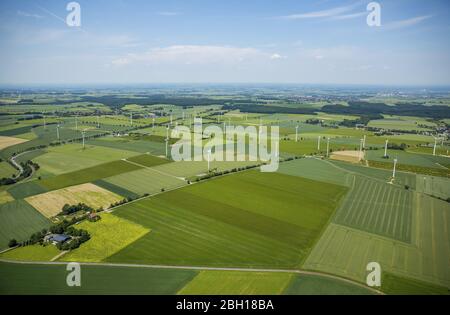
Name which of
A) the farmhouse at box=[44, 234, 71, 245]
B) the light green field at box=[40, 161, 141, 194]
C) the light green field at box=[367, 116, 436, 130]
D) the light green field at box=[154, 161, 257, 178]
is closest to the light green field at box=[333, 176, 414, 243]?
the light green field at box=[154, 161, 257, 178]

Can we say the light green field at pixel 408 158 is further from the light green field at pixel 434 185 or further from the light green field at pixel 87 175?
the light green field at pixel 87 175

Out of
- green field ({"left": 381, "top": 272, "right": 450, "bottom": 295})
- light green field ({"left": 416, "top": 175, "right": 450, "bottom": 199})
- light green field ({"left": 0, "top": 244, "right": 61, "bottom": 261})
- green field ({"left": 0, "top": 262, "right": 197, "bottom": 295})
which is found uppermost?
light green field ({"left": 416, "top": 175, "right": 450, "bottom": 199})

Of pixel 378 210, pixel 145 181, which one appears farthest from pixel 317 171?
pixel 145 181

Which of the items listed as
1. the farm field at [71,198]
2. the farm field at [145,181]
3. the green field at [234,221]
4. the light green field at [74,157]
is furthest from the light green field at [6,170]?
the green field at [234,221]

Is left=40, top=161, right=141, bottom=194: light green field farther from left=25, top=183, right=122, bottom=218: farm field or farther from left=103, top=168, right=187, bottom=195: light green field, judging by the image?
left=25, top=183, right=122, bottom=218: farm field

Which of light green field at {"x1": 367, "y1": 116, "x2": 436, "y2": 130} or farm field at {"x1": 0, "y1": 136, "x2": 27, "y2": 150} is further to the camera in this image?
light green field at {"x1": 367, "y1": 116, "x2": 436, "y2": 130}

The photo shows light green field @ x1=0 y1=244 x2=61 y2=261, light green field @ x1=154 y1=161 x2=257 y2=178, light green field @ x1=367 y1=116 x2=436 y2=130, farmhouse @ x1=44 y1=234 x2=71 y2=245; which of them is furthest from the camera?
light green field @ x1=367 y1=116 x2=436 y2=130
